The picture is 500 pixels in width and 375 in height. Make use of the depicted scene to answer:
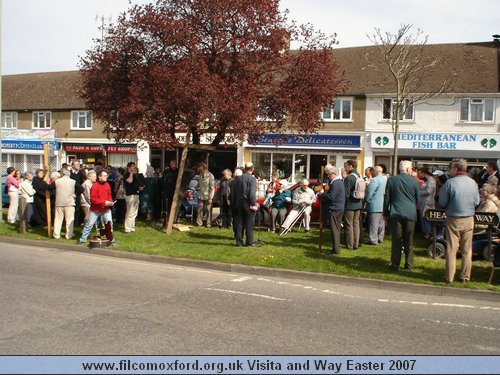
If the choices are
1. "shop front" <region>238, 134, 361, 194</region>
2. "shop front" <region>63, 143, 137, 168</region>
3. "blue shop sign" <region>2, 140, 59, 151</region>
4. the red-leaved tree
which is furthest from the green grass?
"blue shop sign" <region>2, 140, 59, 151</region>

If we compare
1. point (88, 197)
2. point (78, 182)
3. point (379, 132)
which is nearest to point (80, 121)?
point (379, 132)

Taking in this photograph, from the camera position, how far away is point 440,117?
97.5ft

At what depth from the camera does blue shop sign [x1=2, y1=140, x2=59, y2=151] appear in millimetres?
42375

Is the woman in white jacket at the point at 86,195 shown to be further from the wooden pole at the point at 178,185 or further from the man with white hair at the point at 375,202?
the man with white hair at the point at 375,202

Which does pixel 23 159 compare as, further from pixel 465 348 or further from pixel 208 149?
pixel 465 348

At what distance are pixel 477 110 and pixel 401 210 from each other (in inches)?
886

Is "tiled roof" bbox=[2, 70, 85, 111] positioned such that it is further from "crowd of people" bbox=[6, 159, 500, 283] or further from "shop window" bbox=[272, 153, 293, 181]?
"crowd of people" bbox=[6, 159, 500, 283]

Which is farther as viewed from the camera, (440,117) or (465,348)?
(440,117)

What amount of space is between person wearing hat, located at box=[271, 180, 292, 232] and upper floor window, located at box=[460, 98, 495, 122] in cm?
1878

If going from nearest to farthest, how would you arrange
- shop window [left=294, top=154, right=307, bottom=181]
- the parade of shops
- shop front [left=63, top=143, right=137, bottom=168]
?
the parade of shops → shop window [left=294, top=154, right=307, bottom=181] → shop front [left=63, top=143, right=137, bottom=168]

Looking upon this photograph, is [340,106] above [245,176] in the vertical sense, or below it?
above

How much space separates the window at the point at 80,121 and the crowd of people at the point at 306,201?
23.9 metres

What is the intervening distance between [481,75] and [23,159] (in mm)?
36662

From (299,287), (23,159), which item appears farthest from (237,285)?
(23,159)
